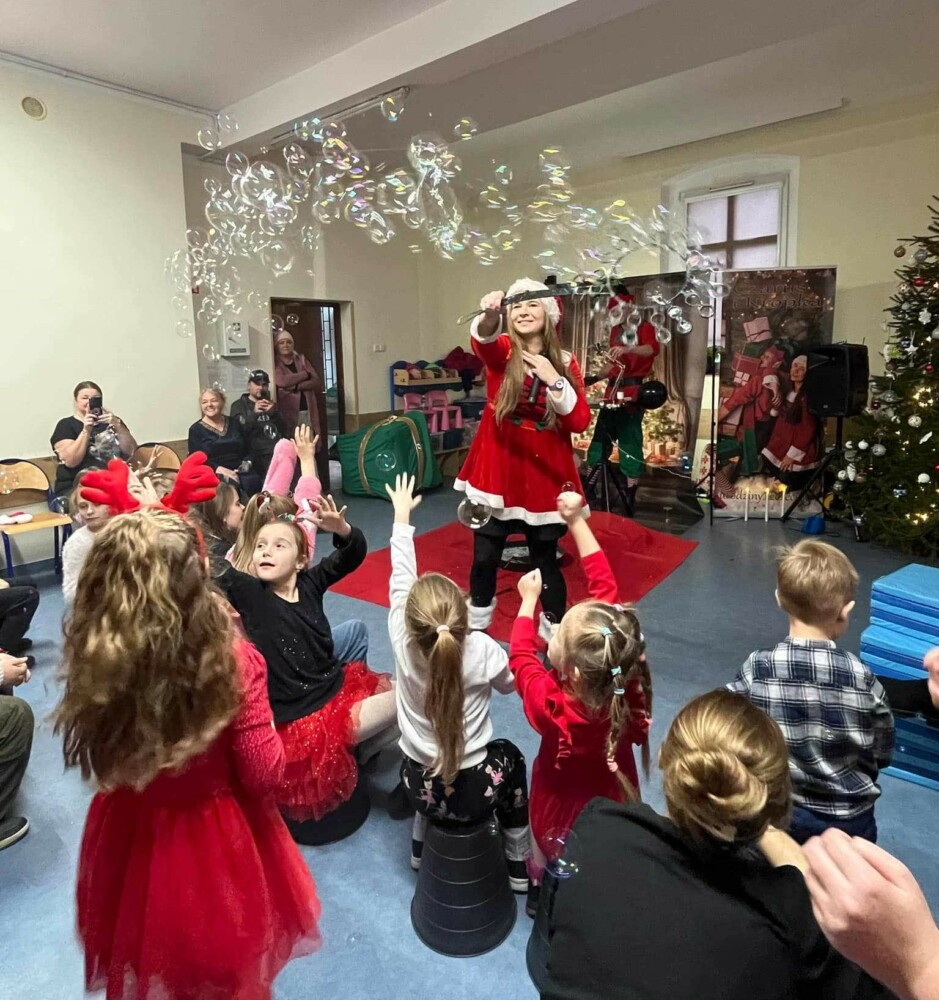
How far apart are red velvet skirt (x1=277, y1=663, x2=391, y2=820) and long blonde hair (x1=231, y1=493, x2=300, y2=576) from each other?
448mm

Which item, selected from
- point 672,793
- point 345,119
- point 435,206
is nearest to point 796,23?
point 435,206

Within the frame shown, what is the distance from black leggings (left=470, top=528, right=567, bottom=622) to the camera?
2938 mm

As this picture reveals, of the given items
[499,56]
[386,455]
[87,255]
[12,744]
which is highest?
[499,56]

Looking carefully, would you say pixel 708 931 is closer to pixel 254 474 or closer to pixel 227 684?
pixel 227 684

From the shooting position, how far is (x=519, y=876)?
184 centimetres

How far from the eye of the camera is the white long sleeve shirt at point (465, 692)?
161 cm

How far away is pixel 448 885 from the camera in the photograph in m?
1.64

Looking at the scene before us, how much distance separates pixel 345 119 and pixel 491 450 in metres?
3.48

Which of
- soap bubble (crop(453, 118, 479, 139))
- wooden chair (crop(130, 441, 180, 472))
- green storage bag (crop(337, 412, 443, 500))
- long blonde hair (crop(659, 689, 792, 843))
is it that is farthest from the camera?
green storage bag (crop(337, 412, 443, 500))

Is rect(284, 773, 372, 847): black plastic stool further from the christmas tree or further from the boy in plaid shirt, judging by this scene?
the christmas tree

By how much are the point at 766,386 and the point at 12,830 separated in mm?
5904

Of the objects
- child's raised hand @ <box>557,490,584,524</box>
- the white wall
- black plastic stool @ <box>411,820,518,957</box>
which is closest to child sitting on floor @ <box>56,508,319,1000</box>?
black plastic stool @ <box>411,820,518,957</box>

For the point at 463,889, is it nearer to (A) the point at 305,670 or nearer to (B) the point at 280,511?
(A) the point at 305,670

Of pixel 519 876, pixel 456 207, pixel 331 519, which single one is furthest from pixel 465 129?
pixel 519 876
